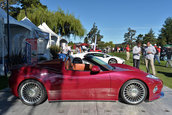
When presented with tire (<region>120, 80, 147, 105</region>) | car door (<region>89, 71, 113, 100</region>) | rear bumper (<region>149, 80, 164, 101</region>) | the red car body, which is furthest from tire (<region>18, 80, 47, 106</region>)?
rear bumper (<region>149, 80, 164, 101</region>)

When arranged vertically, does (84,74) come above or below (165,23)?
below

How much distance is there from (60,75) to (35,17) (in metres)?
24.7

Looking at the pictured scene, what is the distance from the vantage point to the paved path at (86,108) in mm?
3029

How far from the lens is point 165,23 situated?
230ft

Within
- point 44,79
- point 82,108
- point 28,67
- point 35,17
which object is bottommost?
point 82,108

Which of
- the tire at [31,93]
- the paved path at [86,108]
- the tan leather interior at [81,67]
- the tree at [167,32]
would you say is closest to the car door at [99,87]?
the paved path at [86,108]

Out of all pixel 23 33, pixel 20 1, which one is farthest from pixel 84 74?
pixel 20 1

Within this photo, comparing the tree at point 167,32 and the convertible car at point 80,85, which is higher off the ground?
the tree at point 167,32

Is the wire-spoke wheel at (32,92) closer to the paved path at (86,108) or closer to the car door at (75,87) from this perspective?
the paved path at (86,108)

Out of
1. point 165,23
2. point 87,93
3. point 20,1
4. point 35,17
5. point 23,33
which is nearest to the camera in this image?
point 87,93

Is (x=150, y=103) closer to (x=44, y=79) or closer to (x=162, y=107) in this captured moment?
(x=162, y=107)

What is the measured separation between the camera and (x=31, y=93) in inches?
135

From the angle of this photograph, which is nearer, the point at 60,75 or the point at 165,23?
the point at 60,75

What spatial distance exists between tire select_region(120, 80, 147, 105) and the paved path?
0.44 ft
